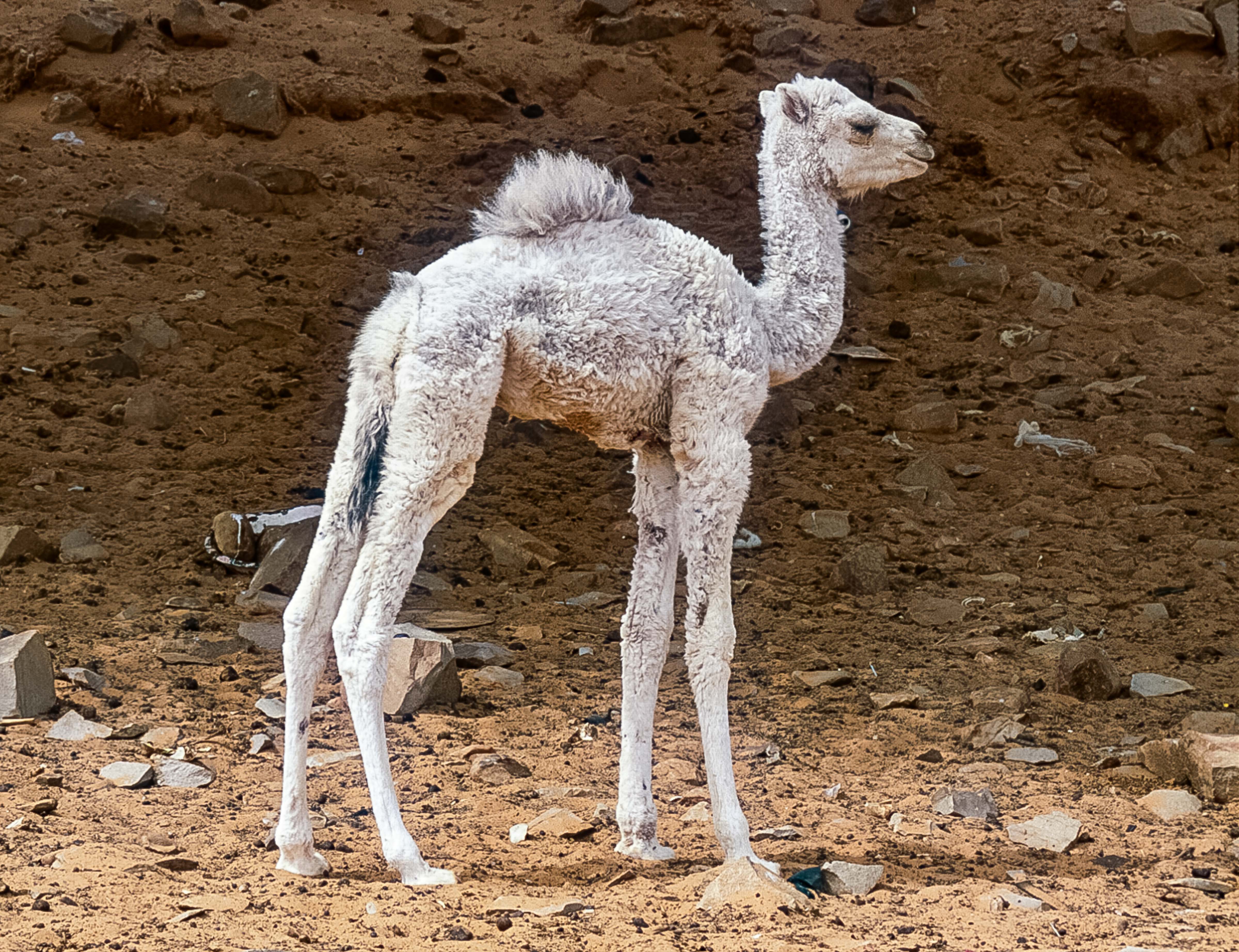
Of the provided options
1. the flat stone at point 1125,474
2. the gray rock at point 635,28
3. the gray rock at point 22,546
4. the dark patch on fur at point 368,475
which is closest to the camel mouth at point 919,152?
the dark patch on fur at point 368,475

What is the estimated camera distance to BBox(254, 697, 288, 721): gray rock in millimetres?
7156

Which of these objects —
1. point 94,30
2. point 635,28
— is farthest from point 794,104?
point 94,30

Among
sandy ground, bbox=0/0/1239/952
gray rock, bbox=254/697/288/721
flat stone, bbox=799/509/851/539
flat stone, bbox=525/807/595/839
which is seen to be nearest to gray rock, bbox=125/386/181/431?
sandy ground, bbox=0/0/1239/952

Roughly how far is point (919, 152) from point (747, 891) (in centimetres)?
310

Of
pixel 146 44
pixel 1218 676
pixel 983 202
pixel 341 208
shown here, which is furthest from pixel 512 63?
pixel 1218 676

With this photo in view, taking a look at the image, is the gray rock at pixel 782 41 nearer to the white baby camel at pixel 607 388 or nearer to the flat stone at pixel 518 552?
the flat stone at pixel 518 552

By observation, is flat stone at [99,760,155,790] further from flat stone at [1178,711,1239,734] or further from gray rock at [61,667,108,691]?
flat stone at [1178,711,1239,734]

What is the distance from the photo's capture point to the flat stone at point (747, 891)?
16.3ft

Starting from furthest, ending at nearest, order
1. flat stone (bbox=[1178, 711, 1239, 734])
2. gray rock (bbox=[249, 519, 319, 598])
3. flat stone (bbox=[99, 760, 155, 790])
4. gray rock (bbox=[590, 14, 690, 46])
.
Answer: gray rock (bbox=[590, 14, 690, 46]) → gray rock (bbox=[249, 519, 319, 598]) → flat stone (bbox=[1178, 711, 1239, 734]) → flat stone (bbox=[99, 760, 155, 790])

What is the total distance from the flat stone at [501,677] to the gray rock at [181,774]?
6.05 feet

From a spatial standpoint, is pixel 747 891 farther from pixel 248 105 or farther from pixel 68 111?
pixel 68 111

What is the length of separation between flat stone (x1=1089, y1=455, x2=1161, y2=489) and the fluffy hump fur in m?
6.53

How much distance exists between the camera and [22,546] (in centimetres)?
902

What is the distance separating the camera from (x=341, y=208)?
44.0 ft
